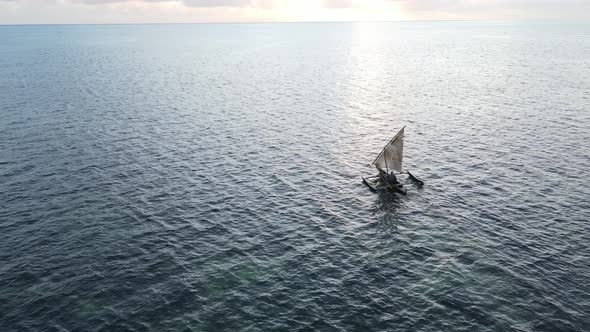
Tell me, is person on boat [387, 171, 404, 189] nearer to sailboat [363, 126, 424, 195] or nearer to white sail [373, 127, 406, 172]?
sailboat [363, 126, 424, 195]

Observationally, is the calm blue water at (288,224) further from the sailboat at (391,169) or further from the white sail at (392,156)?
the white sail at (392,156)

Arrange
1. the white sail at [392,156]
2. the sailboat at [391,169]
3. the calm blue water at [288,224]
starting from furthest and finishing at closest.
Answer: the white sail at [392,156], the sailboat at [391,169], the calm blue water at [288,224]

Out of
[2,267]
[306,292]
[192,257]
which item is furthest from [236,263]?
[2,267]

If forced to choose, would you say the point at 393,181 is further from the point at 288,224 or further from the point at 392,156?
the point at 288,224

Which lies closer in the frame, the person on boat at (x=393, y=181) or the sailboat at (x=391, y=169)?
the person on boat at (x=393, y=181)

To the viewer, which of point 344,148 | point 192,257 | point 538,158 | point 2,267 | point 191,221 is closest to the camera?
point 2,267

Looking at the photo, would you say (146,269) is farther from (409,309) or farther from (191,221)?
(409,309)

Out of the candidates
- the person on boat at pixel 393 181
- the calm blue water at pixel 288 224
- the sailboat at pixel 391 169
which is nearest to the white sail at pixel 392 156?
the sailboat at pixel 391 169

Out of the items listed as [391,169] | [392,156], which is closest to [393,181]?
[391,169]
